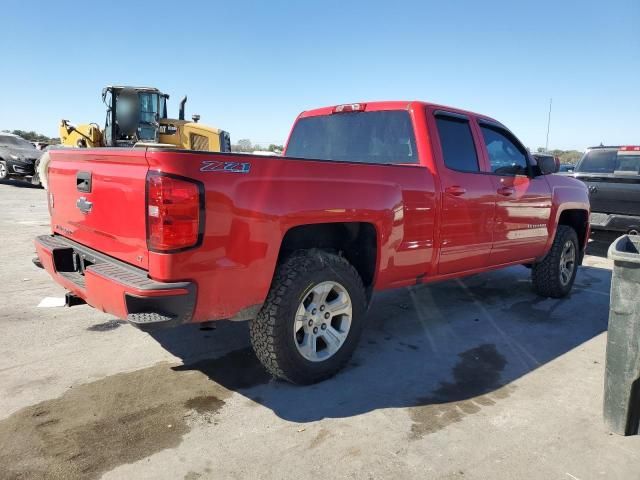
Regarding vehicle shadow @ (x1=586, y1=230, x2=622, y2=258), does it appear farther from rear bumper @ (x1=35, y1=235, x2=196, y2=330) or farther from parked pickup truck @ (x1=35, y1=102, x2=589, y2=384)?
rear bumper @ (x1=35, y1=235, x2=196, y2=330)

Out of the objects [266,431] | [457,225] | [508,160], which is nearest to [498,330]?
[457,225]

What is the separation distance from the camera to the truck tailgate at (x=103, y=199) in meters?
2.66

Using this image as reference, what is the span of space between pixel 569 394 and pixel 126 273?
118 inches

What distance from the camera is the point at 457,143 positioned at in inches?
172

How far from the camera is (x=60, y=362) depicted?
357 centimetres

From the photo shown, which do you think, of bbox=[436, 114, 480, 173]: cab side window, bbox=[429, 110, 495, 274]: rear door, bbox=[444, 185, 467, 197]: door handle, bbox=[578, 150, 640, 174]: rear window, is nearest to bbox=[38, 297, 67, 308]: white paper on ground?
bbox=[429, 110, 495, 274]: rear door

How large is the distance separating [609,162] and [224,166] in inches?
340

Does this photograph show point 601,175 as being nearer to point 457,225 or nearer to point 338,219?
point 457,225

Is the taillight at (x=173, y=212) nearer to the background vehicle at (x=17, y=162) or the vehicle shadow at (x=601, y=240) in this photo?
the vehicle shadow at (x=601, y=240)

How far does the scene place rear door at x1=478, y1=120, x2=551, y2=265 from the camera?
470 centimetres

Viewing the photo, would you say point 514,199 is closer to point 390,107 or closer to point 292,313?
point 390,107

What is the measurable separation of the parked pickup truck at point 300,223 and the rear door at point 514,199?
0.02m

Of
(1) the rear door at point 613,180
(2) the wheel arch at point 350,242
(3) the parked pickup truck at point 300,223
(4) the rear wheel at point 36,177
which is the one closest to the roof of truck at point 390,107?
(3) the parked pickup truck at point 300,223

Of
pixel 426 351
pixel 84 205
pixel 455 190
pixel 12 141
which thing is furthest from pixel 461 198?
pixel 12 141
